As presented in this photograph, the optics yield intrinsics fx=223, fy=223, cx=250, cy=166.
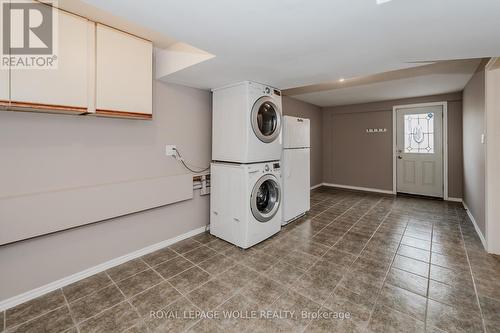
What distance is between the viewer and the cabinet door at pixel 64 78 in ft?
5.08

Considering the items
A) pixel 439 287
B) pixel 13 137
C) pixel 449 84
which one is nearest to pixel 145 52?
pixel 13 137

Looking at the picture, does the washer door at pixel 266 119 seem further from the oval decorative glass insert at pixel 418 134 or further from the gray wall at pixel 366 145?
the oval decorative glass insert at pixel 418 134

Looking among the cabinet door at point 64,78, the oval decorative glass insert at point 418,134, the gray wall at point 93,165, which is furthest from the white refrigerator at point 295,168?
the oval decorative glass insert at point 418,134

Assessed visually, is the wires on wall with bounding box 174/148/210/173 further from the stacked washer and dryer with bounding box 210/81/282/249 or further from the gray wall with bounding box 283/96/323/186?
the gray wall with bounding box 283/96/323/186

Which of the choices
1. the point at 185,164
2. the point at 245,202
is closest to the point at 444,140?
the point at 245,202

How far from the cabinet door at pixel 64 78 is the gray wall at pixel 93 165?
0.31 metres

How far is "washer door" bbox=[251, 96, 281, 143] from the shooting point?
2682mm

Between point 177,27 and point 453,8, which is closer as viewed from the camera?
point 453,8

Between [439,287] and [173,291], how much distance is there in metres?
2.28

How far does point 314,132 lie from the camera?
19.7 ft

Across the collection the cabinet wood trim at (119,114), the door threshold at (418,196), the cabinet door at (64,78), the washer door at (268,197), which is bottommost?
the door threshold at (418,196)

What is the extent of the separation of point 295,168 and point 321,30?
2302 mm

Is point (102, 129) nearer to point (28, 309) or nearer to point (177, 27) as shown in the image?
point (177, 27)

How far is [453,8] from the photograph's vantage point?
1.20 m
